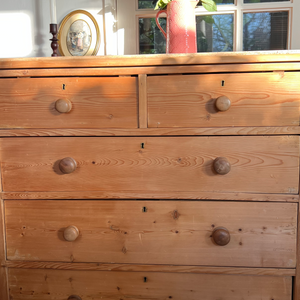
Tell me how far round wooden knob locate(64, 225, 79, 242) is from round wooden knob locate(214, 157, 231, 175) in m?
0.53

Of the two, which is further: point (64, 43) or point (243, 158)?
point (64, 43)

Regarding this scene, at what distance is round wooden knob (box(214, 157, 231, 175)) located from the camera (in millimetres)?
926

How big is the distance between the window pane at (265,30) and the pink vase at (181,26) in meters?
0.46

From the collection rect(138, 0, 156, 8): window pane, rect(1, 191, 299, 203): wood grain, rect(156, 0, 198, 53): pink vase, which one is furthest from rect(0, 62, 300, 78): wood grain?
rect(138, 0, 156, 8): window pane

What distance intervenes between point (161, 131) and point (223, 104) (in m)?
0.22

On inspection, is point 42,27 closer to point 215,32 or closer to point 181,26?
point 181,26

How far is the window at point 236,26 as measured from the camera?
136cm

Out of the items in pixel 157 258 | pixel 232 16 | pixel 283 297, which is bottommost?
pixel 283 297

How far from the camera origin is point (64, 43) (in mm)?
1385

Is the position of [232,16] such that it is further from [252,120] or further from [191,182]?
[191,182]

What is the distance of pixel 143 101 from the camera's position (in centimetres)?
95

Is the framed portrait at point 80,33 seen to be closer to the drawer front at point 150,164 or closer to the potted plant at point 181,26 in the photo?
the potted plant at point 181,26

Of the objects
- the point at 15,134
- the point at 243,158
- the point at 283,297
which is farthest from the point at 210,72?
the point at 283,297

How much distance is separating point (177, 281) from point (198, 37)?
1.10m
